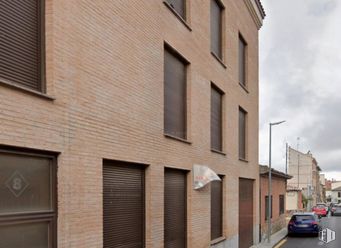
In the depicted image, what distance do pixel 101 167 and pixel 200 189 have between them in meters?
6.38

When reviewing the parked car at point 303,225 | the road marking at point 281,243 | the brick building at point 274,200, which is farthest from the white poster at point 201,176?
the parked car at point 303,225

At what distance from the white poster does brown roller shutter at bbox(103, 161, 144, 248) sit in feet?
11.6

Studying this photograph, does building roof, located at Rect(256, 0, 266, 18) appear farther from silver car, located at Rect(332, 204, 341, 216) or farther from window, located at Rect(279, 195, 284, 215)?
silver car, located at Rect(332, 204, 341, 216)

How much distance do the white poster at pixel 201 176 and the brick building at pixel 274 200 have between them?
1220 centimetres

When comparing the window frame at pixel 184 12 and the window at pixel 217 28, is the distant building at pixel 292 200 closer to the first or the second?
the window at pixel 217 28

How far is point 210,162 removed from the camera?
51.0ft

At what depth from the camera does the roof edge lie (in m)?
22.0

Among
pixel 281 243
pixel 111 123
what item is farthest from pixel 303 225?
pixel 111 123

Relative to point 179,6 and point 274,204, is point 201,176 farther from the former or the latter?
point 274,204

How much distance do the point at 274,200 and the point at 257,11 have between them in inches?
524

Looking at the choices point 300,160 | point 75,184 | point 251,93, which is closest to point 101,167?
point 75,184

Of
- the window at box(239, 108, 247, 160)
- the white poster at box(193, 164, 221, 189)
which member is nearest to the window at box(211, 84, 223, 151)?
the white poster at box(193, 164, 221, 189)

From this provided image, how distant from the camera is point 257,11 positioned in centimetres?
2347

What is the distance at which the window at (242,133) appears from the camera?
→ 21073mm
